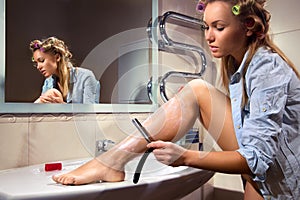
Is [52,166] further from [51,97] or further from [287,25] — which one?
[287,25]

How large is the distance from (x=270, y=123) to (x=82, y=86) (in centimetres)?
72

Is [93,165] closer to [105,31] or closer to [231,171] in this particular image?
[231,171]

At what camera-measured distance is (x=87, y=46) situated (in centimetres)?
127

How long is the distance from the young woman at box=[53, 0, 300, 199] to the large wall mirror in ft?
→ 1.11


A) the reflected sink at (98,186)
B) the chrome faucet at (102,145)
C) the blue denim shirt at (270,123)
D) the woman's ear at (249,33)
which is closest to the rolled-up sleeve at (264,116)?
the blue denim shirt at (270,123)

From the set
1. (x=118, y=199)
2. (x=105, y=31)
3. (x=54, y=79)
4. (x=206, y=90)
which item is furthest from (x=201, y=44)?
(x=118, y=199)

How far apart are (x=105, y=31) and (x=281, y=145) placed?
80 centimetres

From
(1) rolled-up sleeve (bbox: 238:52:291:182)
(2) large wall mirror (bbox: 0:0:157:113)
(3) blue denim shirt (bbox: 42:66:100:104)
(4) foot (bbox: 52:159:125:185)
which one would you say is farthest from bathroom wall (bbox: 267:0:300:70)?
(4) foot (bbox: 52:159:125:185)

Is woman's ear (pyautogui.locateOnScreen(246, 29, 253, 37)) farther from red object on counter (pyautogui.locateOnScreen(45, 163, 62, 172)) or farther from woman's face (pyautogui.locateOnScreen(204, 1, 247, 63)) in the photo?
red object on counter (pyautogui.locateOnScreen(45, 163, 62, 172))

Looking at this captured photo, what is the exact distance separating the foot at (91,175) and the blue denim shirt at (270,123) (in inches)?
14.3

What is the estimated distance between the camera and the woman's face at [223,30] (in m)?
0.90

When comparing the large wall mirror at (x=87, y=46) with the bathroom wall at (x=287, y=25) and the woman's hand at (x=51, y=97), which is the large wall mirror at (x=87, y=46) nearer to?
the woman's hand at (x=51, y=97)

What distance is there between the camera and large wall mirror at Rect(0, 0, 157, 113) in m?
1.06

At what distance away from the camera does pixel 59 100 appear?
1.18 meters
